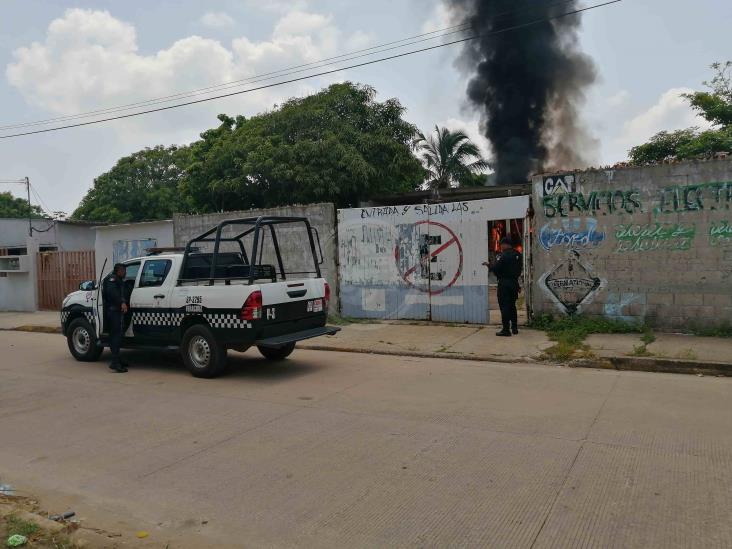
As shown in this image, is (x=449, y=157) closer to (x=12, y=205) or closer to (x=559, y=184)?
(x=559, y=184)

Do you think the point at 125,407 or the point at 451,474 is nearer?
the point at 451,474

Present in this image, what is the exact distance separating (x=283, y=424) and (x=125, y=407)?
2.16 metres

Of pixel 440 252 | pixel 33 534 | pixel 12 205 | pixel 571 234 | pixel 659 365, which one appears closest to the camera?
pixel 33 534

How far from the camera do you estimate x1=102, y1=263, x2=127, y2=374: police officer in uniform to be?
8969 millimetres

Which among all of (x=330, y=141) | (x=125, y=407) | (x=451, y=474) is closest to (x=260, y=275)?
(x=125, y=407)

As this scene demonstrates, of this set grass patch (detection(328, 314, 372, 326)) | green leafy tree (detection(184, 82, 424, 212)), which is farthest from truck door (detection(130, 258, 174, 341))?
green leafy tree (detection(184, 82, 424, 212))

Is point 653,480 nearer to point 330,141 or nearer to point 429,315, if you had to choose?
point 429,315

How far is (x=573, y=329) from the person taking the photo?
34.6 feet

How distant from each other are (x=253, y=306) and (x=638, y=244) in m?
6.81

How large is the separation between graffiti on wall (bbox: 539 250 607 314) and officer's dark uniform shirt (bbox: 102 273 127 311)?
7368mm

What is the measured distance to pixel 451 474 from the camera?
457 centimetres

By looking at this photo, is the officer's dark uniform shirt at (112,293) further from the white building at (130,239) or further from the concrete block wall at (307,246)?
the white building at (130,239)

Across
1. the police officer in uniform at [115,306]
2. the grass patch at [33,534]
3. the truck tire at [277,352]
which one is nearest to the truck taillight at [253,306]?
the truck tire at [277,352]

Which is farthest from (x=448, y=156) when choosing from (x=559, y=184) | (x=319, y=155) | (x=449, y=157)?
(x=559, y=184)
